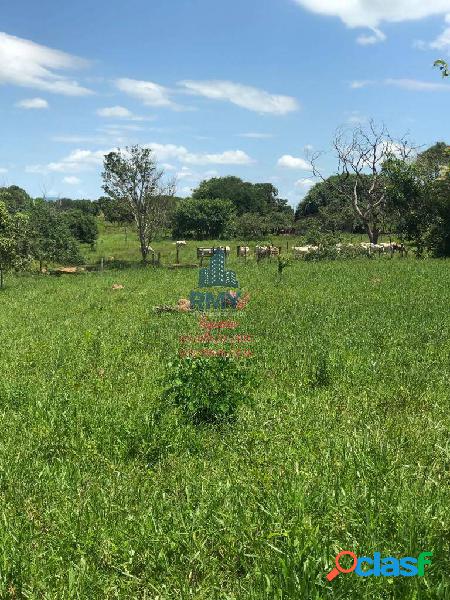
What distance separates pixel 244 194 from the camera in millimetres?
90500

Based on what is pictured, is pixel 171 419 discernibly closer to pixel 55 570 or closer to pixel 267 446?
pixel 267 446

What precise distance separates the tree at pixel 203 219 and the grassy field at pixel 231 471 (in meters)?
52.6

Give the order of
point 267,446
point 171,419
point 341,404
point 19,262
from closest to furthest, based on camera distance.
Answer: point 267,446, point 171,419, point 341,404, point 19,262

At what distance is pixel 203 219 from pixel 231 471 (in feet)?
193

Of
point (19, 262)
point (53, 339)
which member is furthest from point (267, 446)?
point (19, 262)

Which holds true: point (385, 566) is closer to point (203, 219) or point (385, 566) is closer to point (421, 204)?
point (421, 204)

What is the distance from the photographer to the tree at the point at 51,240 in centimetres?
3581

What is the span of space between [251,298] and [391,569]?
44.5 feet

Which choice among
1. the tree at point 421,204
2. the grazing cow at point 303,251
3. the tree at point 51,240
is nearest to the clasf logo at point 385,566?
the grazing cow at point 303,251

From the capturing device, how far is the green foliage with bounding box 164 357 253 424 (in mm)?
6328

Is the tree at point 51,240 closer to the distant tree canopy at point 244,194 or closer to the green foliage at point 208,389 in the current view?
the green foliage at point 208,389

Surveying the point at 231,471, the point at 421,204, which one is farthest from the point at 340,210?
the point at 231,471

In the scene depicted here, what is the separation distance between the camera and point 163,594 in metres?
3.32

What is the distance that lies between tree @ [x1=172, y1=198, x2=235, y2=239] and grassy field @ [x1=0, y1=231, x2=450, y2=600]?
5261 centimetres
